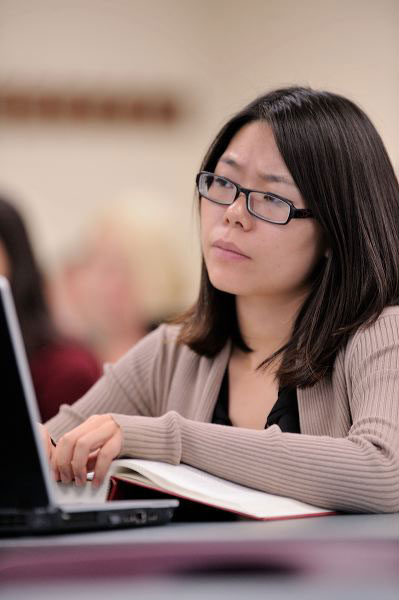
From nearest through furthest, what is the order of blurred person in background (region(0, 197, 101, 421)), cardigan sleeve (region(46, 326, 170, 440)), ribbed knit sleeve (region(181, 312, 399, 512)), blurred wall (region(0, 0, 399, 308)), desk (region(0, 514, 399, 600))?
desk (region(0, 514, 399, 600)) → ribbed knit sleeve (region(181, 312, 399, 512)) → cardigan sleeve (region(46, 326, 170, 440)) → blurred person in background (region(0, 197, 101, 421)) → blurred wall (region(0, 0, 399, 308))

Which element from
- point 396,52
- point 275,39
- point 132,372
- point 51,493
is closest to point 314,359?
point 132,372

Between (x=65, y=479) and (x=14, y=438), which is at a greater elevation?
(x=14, y=438)

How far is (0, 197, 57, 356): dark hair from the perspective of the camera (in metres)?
2.87

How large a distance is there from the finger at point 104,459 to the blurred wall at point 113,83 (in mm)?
4681

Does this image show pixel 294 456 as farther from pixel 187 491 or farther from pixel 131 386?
pixel 131 386

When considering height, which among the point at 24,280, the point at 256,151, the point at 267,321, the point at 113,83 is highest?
the point at 113,83

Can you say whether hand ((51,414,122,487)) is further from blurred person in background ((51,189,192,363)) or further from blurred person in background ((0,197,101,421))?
blurred person in background ((51,189,192,363))

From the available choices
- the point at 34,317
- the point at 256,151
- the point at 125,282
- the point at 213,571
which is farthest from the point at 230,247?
the point at 125,282

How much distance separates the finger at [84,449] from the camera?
3.86 ft

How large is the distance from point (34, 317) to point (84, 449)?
1.76m

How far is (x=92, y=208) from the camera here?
6047 mm

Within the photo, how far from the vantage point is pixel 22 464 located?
0.93 metres

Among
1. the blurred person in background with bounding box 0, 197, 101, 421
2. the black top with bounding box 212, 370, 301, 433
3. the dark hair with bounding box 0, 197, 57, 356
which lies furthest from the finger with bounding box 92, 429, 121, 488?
the dark hair with bounding box 0, 197, 57, 356

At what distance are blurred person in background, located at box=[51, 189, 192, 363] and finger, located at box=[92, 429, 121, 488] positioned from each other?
2942 millimetres
